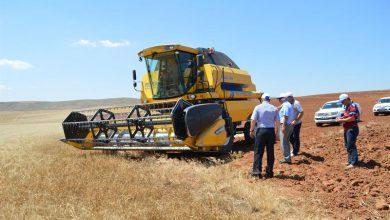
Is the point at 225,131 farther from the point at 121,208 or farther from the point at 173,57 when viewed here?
the point at 121,208

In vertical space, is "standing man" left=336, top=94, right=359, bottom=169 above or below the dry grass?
above

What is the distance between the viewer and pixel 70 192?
6.38 meters

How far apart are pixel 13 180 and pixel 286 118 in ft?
18.2

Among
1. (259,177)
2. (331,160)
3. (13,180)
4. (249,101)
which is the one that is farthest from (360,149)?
Answer: (13,180)

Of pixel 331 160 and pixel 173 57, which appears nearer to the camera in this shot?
pixel 331 160

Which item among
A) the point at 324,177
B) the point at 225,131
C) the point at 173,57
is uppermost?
the point at 173,57

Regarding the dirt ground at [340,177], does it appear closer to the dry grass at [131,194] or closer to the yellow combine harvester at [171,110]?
the dry grass at [131,194]

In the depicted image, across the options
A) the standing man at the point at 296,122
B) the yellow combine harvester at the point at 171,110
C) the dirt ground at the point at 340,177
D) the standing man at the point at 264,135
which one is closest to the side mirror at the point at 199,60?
the yellow combine harvester at the point at 171,110

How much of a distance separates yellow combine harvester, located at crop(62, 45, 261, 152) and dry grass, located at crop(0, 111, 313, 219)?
1.48 m

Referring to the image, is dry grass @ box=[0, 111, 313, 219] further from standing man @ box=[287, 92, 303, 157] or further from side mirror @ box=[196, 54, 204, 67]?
side mirror @ box=[196, 54, 204, 67]

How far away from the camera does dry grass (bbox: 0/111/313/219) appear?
537 centimetres

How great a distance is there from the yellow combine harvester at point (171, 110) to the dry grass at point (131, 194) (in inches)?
58.4

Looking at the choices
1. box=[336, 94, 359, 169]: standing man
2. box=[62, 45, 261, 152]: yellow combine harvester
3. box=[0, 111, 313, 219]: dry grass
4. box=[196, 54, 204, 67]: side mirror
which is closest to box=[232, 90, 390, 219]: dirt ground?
box=[336, 94, 359, 169]: standing man

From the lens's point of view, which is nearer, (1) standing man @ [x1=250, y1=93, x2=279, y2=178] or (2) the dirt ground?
(2) the dirt ground
